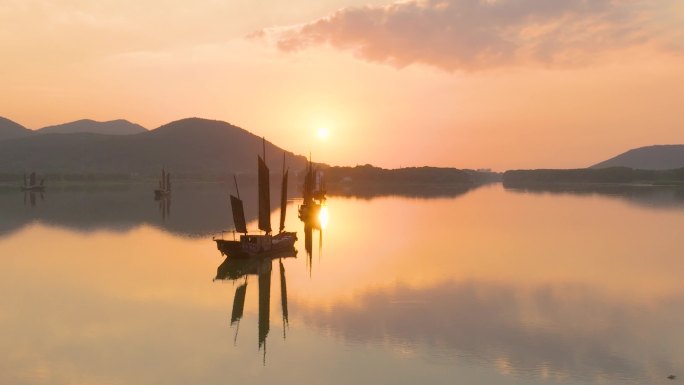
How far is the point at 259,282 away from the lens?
112 feet

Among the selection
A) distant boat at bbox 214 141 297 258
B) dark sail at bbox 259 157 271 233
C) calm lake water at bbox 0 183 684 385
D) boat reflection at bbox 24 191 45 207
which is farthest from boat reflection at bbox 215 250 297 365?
boat reflection at bbox 24 191 45 207

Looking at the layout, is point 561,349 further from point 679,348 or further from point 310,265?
point 310,265

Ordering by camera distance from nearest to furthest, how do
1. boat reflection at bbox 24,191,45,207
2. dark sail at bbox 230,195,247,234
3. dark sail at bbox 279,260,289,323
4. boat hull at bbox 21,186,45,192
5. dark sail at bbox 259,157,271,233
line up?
1. dark sail at bbox 279,260,289,323
2. dark sail at bbox 230,195,247,234
3. dark sail at bbox 259,157,271,233
4. boat reflection at bbox 24,191,45,207
5. boat hull at bbox 21,186,45,192

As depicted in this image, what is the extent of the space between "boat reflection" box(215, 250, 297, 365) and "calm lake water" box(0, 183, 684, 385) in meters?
0.20

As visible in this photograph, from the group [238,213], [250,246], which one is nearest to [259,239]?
[250,246]

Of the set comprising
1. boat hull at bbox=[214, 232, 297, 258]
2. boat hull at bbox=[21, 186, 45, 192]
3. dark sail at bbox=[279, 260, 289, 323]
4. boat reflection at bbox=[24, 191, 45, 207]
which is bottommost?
dark sail at bbox=[279, 260, 289, 323]

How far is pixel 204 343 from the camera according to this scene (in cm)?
2181

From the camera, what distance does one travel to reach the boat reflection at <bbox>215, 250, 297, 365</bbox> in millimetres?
25109

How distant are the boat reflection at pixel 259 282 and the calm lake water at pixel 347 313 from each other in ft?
0.65

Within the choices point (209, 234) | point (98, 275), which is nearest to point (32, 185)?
point (209, 234)

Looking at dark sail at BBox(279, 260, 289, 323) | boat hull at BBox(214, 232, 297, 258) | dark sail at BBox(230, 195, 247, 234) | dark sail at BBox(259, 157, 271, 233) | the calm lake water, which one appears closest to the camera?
the calm lake water

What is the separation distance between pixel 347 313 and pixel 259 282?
971cm

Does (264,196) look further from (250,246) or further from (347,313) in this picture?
(347,313)

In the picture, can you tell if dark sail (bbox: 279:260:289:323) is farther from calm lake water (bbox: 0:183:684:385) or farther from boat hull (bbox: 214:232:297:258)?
boat hull (bbox: 214:232:297:258)
